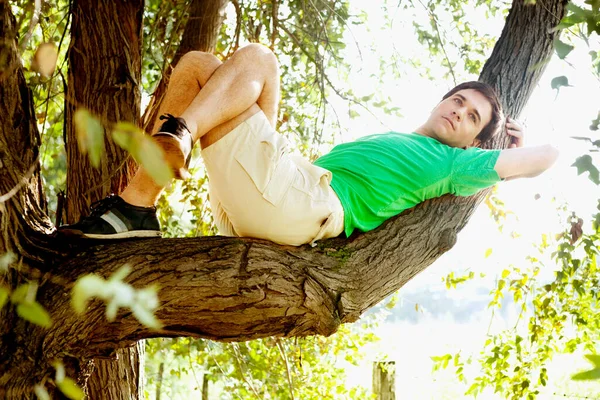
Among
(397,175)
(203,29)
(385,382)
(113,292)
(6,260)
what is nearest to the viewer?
(113,292)

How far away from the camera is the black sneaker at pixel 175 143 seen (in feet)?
5.42

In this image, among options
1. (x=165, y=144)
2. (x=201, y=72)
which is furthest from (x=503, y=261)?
(x=165, y=144)

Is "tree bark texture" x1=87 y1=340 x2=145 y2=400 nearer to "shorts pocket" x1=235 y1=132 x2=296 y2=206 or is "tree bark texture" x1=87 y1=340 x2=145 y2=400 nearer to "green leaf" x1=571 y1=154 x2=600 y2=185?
"shorts pocket" x1=235 y1=132 x2=296 y2=206

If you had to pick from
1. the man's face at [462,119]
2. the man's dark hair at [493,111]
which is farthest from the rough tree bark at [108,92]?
the man's dark hair at [493,111]

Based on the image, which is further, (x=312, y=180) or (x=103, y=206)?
(x=312, y=180)

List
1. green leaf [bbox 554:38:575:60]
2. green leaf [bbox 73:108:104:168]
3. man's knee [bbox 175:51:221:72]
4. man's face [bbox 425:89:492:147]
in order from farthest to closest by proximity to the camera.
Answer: man's face [bbox 425:89:492:147] < man's knee [bbox 175:51:221:72] < green leaf [bbox 554:38:575:60] < green leaf [bbox 73:108:104:168]

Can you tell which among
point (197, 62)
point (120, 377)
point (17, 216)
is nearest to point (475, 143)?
point (197, 62)

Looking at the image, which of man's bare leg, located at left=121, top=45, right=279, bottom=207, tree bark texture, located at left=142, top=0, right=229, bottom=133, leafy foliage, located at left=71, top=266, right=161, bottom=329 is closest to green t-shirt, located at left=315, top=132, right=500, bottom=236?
man's bare leg, located at left=121, top=45, right=279, bottom=207

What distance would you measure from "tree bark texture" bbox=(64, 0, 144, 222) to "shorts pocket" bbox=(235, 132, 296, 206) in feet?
2.28

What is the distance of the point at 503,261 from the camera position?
3.46 meters

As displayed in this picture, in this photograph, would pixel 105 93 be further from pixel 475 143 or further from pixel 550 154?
pixel 550 154

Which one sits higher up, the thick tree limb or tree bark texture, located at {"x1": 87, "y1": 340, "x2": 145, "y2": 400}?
the thick tree limb

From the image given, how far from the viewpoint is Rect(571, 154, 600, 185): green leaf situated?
112 cm

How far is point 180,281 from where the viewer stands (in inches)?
68.4
